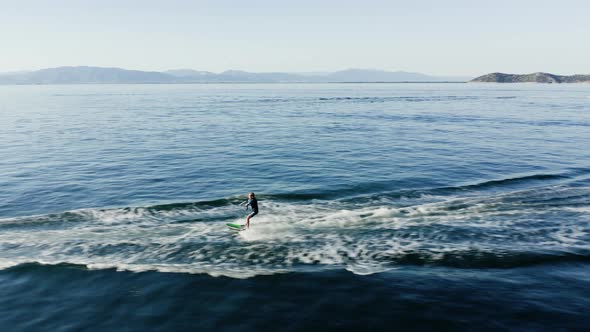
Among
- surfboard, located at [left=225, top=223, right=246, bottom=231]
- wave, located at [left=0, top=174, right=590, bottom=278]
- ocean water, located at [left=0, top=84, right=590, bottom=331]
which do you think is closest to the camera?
ocean water, located at [left=0, top=84, right=590, bottom=331]

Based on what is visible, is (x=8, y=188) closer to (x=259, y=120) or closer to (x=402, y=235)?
(x=402, y=235)

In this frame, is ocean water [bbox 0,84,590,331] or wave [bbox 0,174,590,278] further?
wave [bbox 0,174,590,278]

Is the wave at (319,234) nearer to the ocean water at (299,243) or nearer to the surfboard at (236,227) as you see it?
the ocean water at (299,243)

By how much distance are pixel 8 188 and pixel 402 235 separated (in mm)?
35857

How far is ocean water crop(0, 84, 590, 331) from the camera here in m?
16.5

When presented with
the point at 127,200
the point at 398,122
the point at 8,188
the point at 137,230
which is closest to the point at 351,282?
the point at 137,230

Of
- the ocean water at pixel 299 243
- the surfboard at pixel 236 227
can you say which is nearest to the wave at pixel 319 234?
the ocean water at pixel 299 243

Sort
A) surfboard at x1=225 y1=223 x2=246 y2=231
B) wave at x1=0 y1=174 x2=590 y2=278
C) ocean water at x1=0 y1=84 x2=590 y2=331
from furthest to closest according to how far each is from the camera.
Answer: surfboard at x1=225 y1=223 x2=246 y2=231
wave at x1=0 y1=174 x2=590 y2=278
ocean water at x1=0 y1=84 x2=590 y2=331

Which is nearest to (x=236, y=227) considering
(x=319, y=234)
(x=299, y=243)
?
(x=299, y=243)

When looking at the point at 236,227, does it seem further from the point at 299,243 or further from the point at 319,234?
the point at 319,234

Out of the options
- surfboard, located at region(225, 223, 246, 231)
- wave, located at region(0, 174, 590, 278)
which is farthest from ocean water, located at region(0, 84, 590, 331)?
surfboard, located at region(225, 223, 246, 231)

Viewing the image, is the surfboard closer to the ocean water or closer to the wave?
the wave

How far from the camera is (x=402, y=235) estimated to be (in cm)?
2361

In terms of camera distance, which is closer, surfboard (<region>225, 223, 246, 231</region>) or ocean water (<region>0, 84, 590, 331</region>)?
ocean water (<region>0, 84, 590, 331</region>)
